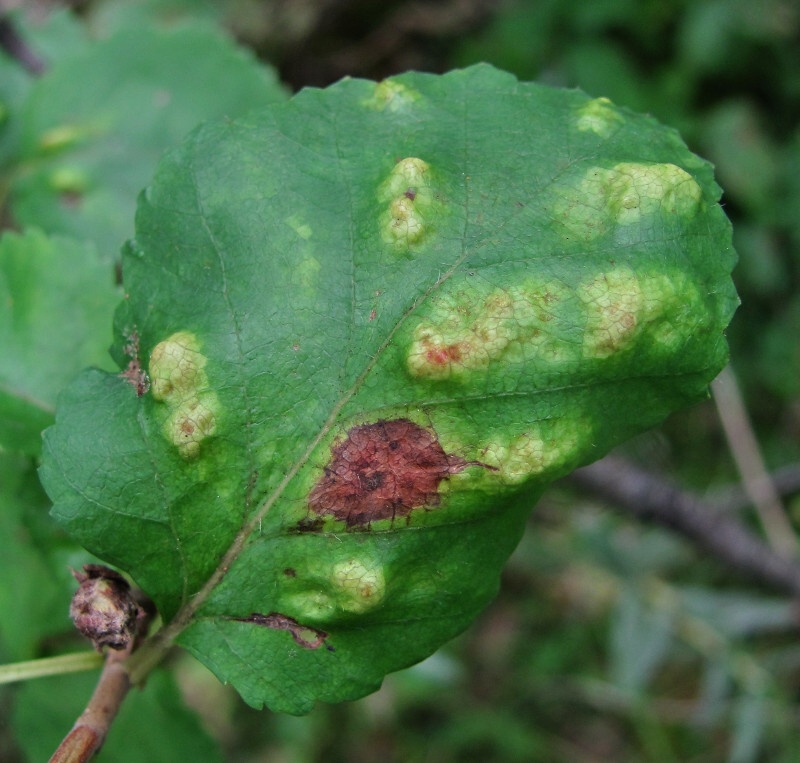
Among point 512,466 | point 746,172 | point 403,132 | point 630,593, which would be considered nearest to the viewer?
point 512,466

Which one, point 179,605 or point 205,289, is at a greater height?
point 205,289

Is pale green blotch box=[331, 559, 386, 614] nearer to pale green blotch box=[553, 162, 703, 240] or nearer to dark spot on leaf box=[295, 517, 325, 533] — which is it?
dark spot on leaf box=[295, 517, 325, 533]

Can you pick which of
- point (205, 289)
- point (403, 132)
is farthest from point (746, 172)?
point (205, 289)

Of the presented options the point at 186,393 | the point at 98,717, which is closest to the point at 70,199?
the point at 186,393

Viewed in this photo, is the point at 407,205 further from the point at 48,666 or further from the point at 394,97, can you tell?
the point at 48,666

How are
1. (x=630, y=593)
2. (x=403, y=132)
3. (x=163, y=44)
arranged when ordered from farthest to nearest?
(x=630, y=593)
(x=163, y=44)
(x=403, y=132)

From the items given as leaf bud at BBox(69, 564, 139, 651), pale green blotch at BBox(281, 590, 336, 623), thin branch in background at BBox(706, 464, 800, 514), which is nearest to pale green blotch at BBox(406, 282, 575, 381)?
pale green blotch at BBox(281, 590, 336, 623)

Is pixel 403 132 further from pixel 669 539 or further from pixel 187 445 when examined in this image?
pixel 669 539

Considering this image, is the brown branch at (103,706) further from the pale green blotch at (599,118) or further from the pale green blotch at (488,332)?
the pale green blotch at (599,118)
